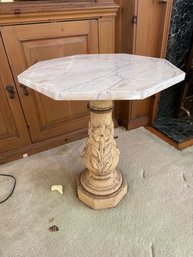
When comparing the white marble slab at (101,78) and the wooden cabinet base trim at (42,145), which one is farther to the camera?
the wooden cabinet base trim at (42,145)

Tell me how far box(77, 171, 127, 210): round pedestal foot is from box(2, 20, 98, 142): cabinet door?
2.04 feet

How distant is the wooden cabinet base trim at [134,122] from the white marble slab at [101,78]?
0.80 metres

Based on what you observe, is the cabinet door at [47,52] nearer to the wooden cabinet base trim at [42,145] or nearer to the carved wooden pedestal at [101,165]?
the wooden cabinet base trim at [42,145]

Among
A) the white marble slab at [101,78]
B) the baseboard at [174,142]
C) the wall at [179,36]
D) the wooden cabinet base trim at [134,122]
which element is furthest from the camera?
the wooden cabinet base trim at [134,122]

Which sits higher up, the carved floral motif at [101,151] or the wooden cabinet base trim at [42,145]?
the carved floral motif at [101,151]

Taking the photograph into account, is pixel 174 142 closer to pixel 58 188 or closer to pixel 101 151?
pixel 101 151

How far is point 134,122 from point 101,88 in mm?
1176

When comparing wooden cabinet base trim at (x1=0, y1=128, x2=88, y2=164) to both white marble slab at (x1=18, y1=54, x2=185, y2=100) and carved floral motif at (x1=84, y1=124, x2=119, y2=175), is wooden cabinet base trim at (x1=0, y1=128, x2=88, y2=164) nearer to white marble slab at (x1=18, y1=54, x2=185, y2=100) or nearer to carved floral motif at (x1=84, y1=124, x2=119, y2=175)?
carved floral motif at (x1=84, y1=124, x2=119, y2=175)

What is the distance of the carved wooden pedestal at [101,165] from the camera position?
0.96m

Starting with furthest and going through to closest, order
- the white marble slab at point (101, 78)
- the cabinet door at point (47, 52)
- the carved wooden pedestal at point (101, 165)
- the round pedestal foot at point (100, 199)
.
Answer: the cabinet door at point (47, 52) → the round pedestal foot at point (100, 199) → the carved wooden pedestal at point (101, 165) → the white marble slab at point (101, 78)

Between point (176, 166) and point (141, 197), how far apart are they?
39cm

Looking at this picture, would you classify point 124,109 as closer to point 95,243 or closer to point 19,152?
point 19,152

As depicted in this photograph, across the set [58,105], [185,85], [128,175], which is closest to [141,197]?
[128,175]

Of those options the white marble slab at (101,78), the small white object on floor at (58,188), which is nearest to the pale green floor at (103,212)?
the small white object on floor at (58,188)
